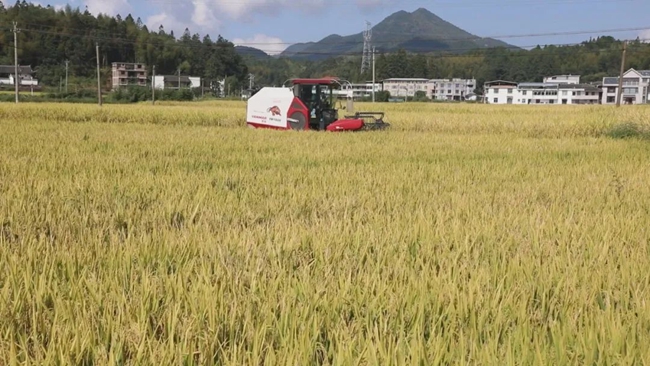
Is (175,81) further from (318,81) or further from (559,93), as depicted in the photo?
(318,81)

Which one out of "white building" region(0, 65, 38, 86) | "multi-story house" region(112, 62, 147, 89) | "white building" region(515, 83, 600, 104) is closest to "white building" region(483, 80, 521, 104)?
"white building" region(515, 83, 600, 104)

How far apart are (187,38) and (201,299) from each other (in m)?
125

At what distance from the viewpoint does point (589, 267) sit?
2.73m

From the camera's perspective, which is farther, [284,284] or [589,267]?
[589,267]

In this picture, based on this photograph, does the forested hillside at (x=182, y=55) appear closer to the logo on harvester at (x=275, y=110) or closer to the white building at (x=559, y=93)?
the white building at (x=559, y=93)

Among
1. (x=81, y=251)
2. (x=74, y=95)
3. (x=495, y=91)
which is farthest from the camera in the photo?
(x=495, y=91)

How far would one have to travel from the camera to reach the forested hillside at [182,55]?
257ft

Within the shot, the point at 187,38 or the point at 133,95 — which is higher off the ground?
the point at 187,38

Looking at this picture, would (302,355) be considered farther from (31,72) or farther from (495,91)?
(495,91)

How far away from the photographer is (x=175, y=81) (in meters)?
89.7

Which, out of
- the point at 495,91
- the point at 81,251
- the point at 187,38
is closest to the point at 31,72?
the point at 187,38

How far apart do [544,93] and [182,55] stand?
208ft

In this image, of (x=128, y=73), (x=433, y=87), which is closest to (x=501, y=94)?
(x=433, y=87)

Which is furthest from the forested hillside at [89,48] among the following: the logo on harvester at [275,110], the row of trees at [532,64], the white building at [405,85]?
the logo on harvester at [275,110]
